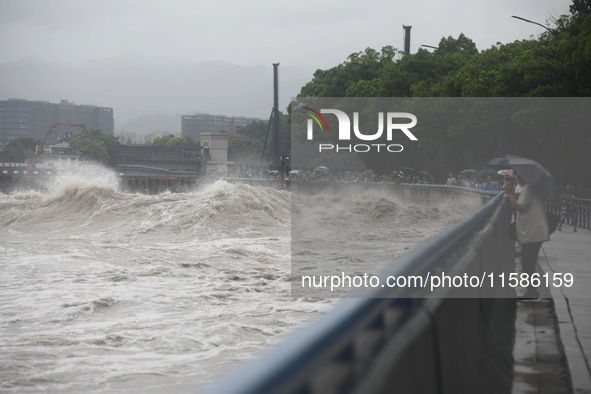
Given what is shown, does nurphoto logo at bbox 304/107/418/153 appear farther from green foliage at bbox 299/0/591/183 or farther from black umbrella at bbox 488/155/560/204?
black umbrella at bbox 488/155/560/204

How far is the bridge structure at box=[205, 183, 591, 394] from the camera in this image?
7.93ft

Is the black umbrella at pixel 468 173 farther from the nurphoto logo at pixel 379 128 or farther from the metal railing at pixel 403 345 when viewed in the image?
the metal railing at pixel 403 345

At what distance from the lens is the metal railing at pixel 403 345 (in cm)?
227

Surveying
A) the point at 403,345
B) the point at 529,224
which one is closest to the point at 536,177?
the point at 529,224

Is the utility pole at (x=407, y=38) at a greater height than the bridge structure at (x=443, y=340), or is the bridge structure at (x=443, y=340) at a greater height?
the utility pole at (x=407, y=38)

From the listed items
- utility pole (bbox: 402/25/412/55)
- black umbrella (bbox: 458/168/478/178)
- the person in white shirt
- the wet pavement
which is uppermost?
utility pole (bbox: 402/25/412/55)

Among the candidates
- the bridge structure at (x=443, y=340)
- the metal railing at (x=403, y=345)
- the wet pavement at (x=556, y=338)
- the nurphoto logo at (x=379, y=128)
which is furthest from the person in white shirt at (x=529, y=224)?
the nurphoto logo at (x=379, y=128)

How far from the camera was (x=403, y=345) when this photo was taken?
3.58 metres

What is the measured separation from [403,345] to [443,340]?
110cm

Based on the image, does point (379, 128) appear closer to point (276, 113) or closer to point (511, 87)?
point (511, 87)

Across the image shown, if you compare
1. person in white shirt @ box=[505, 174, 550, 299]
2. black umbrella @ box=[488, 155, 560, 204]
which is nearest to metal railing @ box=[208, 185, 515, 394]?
person in white shirt @ box=[505, 174, 550, 299]

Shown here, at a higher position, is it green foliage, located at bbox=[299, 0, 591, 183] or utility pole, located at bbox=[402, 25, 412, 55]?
utility pole, located at bbox=[402, 25, 412, 55]

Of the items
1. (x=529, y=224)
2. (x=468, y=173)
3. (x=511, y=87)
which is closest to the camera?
(x=529, y=224)

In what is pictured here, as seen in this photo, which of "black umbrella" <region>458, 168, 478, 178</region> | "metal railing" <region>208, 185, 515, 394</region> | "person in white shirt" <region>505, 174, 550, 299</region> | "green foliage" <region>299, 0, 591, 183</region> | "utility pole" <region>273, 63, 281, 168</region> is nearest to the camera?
"metal railing" <region>208, 185, 515, 394</region>
